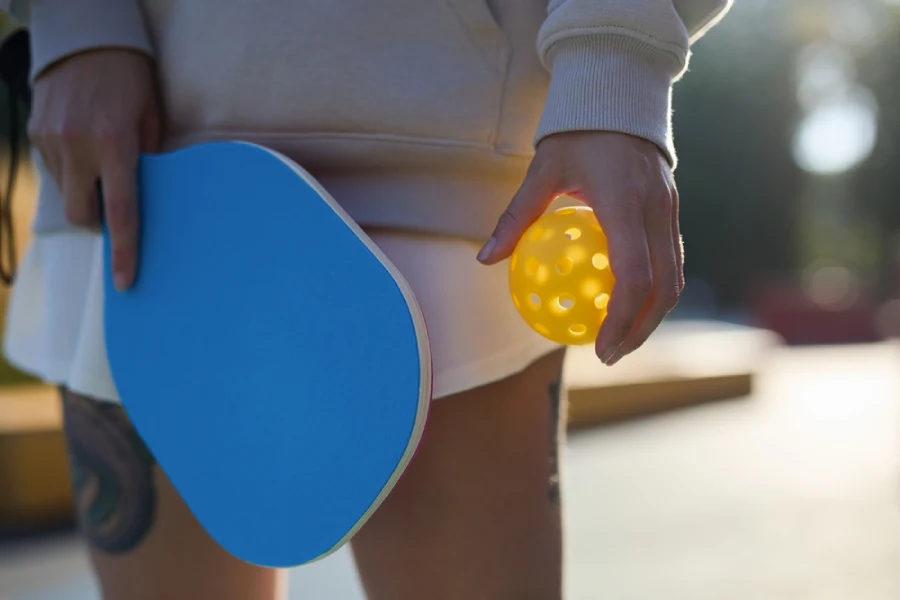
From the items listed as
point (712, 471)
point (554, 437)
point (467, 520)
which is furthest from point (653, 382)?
point (467, 520)

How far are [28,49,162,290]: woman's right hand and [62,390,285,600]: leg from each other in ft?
0.72

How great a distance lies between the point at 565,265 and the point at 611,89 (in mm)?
162

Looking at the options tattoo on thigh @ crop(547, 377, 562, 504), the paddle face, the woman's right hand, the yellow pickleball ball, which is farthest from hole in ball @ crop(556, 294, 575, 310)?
the woman's right hand

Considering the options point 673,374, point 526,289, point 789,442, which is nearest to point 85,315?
point 526,289

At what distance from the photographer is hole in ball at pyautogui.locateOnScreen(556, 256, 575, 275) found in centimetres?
75

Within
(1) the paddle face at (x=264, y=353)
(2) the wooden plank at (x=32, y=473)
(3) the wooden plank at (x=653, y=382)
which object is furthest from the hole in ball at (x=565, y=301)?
(3) the wooden plank at (x=653, y=382)

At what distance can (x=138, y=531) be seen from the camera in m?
1.05

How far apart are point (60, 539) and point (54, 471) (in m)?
0.31

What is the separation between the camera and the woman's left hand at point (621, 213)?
71cm

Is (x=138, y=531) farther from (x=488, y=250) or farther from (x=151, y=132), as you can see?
(x=488, y=250)

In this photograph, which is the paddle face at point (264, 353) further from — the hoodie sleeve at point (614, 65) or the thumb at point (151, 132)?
the hoodie sleeve at point (614, 65)

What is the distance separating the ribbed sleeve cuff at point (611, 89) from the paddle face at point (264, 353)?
21 cm

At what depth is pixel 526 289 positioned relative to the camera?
79cm

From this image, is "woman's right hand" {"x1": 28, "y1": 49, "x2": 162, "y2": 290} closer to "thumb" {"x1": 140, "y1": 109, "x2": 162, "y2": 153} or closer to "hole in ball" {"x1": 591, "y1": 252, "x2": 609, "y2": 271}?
"thumb" {"x1": 140, "y1": 109, "x2": 162, "y2": 153}
